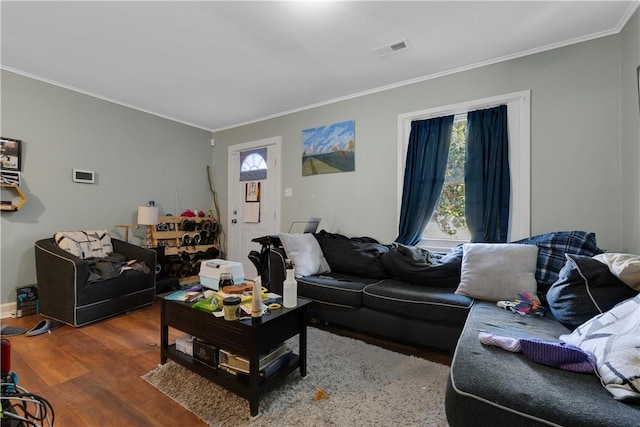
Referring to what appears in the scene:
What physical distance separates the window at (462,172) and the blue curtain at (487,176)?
7cm

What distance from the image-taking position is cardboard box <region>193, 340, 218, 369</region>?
1.71m

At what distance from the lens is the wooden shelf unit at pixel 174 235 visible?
12.7ft

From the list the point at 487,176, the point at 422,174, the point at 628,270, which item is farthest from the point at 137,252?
the point at 628,270

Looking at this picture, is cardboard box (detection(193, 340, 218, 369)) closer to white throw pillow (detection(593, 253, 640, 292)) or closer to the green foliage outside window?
white throw pillow (detection(593, 253, 640, 292))

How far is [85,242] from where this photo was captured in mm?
3137

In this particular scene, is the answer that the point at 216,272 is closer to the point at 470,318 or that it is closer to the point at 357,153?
the point at 470,318

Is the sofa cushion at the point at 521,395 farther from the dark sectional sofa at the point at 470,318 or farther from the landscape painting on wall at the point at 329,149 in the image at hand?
the landscape painting on wall at the point at 329,149

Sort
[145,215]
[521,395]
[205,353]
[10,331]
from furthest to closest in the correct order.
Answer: [145,215] < [10,331] < [205,353] < [521,395]

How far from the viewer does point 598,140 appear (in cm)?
235

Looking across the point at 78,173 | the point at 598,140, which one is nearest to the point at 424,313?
the point at 598,140

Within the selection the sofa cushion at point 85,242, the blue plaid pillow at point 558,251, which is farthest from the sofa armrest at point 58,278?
the blue plaid pillow at point 558,251

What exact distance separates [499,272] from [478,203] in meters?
0.89

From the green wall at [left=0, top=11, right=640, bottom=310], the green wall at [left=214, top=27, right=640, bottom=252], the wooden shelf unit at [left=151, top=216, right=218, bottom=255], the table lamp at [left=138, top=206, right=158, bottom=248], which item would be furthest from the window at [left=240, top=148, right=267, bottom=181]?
the green wall at [left=214, top=27, right=640, bottom=252]

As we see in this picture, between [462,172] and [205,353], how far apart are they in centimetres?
276
